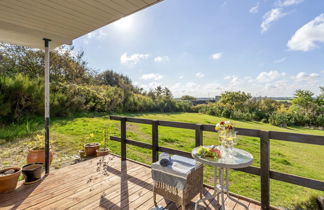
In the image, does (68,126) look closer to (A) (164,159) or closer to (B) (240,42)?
(A) (164,159)

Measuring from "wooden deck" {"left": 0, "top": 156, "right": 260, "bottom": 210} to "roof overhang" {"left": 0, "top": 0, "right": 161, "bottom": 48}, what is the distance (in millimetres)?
2560

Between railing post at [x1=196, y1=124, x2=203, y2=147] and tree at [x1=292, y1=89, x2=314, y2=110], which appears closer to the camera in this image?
A: railing post at [x1=196, y1=124, x2=203, y2=147]

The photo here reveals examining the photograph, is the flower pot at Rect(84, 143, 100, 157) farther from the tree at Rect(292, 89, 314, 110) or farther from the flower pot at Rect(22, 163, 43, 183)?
the tree at Rect(292, 89, 314, 110)

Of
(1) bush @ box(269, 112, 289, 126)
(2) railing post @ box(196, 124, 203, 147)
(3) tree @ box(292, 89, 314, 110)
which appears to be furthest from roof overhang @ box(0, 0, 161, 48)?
(3) tree @ box(292, 89, 314, 110)

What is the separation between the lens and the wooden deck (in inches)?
79.7

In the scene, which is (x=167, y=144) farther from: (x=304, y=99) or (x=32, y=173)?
(x=304, y=99)

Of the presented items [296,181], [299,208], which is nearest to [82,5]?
[296,181]

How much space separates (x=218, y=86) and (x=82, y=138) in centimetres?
1770

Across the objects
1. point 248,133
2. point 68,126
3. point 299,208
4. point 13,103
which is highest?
point 13,103

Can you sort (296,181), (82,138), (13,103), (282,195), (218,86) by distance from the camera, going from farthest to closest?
(218,86), (13,103), (82,138), (282,195), (296,181)

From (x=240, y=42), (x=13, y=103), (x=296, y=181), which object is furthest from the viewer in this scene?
(x=240, y=42)

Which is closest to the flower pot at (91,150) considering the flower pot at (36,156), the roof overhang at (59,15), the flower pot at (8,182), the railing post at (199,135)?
the flower pot at (36,156)

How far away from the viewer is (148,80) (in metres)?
20.9

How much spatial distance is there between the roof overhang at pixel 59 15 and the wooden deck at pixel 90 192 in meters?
2.56
